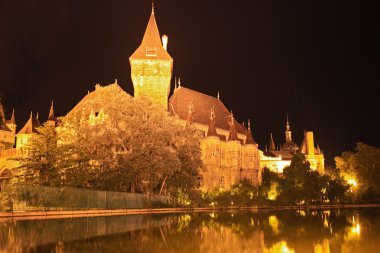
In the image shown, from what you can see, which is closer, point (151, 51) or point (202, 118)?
point (151, 51)

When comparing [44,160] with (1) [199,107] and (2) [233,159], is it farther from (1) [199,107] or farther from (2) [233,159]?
(1) [199,107]

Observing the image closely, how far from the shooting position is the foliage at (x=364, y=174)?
6444 cm

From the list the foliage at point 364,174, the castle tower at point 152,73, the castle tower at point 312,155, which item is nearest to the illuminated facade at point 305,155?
the castle tower at point 312,155

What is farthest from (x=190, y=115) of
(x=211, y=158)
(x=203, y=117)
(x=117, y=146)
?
(x=117, y=146)

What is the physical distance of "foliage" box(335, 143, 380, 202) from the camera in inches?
2537

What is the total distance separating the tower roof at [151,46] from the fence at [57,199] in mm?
29382

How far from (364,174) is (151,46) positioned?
34815 millimetres

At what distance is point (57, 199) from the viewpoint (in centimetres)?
3147

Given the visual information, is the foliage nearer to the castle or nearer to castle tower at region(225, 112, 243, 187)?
the castle

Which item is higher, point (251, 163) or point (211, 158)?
point (211, 158)

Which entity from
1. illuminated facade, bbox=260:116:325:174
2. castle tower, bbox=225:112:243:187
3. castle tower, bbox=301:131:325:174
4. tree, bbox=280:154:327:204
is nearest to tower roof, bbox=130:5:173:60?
castle tower, bbox=225:112:243:187

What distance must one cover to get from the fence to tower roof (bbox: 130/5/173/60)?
29382 mm

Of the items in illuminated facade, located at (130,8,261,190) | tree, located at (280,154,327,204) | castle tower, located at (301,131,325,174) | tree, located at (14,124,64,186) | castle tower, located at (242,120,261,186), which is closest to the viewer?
tree, located at (14,124,64,186)

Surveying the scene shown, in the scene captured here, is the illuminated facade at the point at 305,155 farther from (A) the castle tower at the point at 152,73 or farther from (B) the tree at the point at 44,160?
(B) the tree at the point at 44,160
